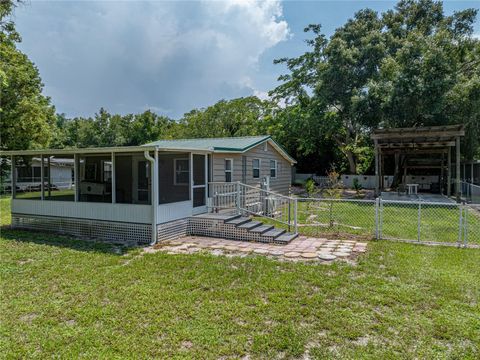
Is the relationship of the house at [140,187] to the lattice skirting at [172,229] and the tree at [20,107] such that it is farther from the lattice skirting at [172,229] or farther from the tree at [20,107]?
the tree at [20,107]

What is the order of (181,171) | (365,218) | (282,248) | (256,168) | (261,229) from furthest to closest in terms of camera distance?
1. (256,168)
2. (365,218)
3. (181,171)
4. (261,229)
5. (282,248)

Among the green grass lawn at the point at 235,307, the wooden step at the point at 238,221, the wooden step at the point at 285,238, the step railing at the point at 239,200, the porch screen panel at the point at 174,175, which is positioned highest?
the porch screen panel at the point at 174,175

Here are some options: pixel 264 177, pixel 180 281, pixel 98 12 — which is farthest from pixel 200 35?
pixel 180 281

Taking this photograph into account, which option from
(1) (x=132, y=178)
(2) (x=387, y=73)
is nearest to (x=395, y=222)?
(1) (x=132, y=178)

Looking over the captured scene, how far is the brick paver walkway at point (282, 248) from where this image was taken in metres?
6.42

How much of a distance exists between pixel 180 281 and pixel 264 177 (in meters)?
8.97

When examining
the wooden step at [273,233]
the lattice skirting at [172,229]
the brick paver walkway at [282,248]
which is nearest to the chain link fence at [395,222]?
the wooden step at [273,233]

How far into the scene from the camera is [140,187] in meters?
11.7

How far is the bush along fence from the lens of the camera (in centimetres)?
798

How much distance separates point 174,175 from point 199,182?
1.26m

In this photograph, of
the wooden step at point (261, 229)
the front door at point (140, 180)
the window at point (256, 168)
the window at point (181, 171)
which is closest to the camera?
the wooden step at point (261, 229)

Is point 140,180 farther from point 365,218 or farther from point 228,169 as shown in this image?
point 365,218

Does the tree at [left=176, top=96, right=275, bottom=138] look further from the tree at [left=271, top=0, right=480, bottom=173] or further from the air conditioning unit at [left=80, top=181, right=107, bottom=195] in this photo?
the air conditioning unit at [left=80, top=181, right=107, bottom=195]

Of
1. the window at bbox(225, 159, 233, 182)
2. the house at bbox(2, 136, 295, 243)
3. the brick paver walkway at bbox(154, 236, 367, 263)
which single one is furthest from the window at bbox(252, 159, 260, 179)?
the brick paver walkway at bbox(154, 236, 367, 263)
